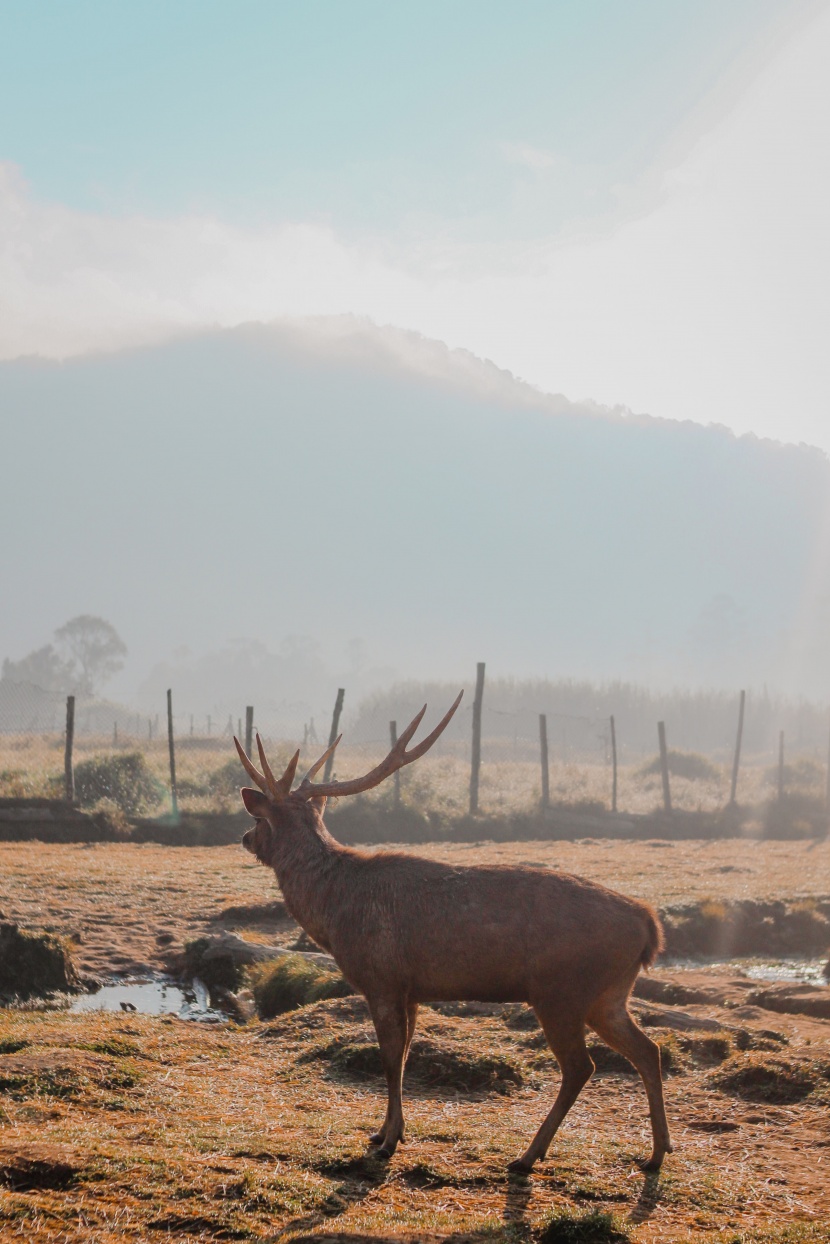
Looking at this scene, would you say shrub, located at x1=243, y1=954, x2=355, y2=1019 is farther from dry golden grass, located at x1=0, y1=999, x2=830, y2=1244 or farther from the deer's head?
the deer's head

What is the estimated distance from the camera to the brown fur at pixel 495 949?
5809mm

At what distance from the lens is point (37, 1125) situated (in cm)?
553

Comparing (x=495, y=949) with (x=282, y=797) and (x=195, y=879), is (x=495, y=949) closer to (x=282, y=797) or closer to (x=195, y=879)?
(x=282, y=797)

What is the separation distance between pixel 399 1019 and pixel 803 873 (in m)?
14.4

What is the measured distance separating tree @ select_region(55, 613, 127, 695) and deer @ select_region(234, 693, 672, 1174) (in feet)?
462

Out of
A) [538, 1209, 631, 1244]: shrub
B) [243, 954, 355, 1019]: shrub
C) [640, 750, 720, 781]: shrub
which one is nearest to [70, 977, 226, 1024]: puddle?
[243, 954, 355, 1019]: shrub

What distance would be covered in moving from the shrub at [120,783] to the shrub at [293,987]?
14.3m

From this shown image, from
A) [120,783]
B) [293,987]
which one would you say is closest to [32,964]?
[293,987]

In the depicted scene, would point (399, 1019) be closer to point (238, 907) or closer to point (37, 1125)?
point (37, 1125)

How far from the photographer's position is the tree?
143 m

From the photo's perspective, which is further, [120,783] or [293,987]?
[120,783]

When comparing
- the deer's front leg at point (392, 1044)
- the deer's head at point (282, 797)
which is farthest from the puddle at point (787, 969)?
the deer's front leg at point (392, 1044)

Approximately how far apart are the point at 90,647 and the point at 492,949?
144796mm

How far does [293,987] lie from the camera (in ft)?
31.6
